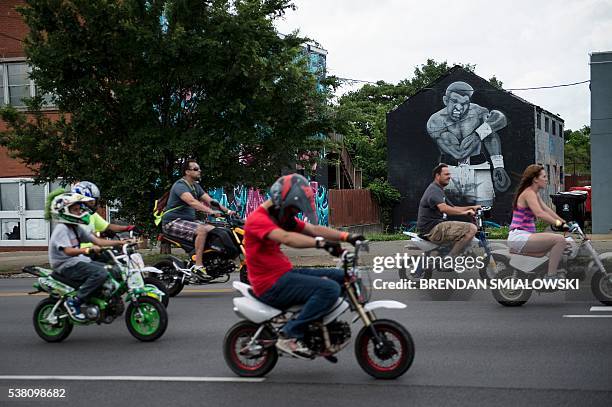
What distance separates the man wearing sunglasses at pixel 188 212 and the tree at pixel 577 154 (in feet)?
192

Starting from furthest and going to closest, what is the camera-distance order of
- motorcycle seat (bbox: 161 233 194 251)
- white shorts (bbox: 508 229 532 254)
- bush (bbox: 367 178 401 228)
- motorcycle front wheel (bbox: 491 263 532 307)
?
bush (bbox: 367 178 401 228)
motorcycle seat (bbox: 161 233 194 251)
motorcycle front wheel (bbox: 491 263 532 307)
white shorts (bbox: 508 229 532 254)

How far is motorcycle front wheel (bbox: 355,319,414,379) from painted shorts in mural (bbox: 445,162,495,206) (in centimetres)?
3345

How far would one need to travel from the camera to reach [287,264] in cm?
680

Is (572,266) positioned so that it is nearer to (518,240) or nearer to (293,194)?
(518,240)

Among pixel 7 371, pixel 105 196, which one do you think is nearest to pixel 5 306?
pixel 7 371

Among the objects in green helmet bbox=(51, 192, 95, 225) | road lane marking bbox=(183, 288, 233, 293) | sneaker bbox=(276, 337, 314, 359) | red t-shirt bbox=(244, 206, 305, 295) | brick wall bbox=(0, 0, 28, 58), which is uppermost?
brick wall bbox=(0, 0, 28, 58)

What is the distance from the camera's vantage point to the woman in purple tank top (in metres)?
10.1

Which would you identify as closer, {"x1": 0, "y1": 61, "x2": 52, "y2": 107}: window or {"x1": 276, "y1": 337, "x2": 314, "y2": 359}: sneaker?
{"x1": 276, "y1": 337, "x2": 314, "y2": 359}: sneaker

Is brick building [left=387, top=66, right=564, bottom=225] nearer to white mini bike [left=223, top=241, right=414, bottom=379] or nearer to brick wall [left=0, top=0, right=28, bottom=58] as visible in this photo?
brick wall [left=0, top=0, right=28, bottom=58]

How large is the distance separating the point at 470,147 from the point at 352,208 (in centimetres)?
696

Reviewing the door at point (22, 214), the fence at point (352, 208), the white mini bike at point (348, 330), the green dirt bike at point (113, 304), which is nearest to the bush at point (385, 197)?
the fence at point (352, 208)

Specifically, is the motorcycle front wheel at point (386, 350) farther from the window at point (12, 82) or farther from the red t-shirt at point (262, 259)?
the window at point (12, 82)

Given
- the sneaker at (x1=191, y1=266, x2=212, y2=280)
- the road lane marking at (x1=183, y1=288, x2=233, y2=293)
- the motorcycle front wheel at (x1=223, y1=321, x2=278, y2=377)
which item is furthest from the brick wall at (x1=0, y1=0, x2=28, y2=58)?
the motorcycle front wheel at (x1=223, y1=321, x2=278, y2=377)

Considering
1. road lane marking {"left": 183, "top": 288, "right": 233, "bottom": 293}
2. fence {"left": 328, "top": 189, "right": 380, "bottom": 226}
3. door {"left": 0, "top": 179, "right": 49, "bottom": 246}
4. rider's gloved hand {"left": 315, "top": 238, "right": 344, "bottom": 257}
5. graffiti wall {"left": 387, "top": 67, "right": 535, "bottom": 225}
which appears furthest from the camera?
graffiti wall {"left": 387, "top": 67, "right": 535, "bottom": 225}
